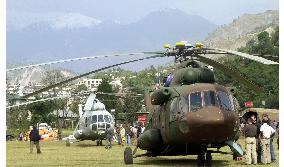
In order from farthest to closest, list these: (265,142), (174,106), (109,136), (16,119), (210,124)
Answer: (16,119), (109,136), (265,142), (174,106), (210,124)

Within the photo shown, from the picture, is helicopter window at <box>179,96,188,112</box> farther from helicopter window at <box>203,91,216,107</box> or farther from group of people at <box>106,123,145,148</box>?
group of people at <box>106,123,145,148</box>

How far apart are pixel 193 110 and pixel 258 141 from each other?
448 centimetres

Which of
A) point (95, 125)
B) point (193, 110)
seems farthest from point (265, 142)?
point (95, 125)

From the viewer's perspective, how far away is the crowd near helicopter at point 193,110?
1488 cm

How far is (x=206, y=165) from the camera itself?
16516 millimetres

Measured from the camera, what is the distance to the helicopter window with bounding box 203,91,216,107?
15180mm

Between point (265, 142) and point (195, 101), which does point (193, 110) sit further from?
point (265, 142)

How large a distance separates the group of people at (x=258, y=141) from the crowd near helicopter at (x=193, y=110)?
1327 millimetres

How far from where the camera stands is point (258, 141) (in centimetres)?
1869

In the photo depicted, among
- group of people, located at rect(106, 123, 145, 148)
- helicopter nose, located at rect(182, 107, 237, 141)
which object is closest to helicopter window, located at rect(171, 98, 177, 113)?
helicopter nose, located at rect(182, 107, 237, 141)

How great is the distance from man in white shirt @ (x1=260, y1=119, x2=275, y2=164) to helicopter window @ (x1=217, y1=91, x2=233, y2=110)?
10.7ft

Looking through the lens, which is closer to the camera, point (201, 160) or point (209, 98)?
point (209, 98)
